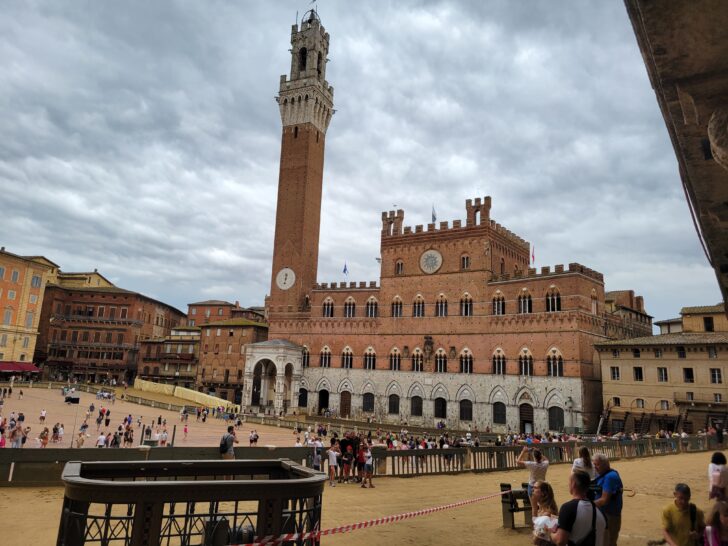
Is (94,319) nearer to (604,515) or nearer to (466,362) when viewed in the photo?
(466,362)

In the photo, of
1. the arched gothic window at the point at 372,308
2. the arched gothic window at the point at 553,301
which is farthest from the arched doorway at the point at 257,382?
the arched gothic window at the point at 553,301

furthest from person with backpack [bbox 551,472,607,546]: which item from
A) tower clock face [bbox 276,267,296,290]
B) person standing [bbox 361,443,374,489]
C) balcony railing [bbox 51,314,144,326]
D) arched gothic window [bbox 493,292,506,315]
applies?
balcony railing [bbox 51,314,144,326]

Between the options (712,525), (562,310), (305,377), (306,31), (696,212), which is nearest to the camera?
(712,525)

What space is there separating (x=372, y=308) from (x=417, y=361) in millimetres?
7246

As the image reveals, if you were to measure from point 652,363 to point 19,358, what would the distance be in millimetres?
62268

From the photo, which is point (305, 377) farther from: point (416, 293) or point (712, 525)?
point (712, 525)

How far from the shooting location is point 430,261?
48.0 metres

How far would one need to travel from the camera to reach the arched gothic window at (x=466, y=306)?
147 ft

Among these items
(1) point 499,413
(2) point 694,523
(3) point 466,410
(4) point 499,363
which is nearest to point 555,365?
(4) point 499,363

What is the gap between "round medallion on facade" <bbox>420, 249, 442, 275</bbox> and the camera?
4741cm

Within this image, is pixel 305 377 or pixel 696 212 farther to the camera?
pixel 305 377

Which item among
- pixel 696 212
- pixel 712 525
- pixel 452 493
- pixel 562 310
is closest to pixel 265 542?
pixel 712 525

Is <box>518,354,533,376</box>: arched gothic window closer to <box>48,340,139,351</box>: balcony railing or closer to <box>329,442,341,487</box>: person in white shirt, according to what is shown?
<box>329,442,341,487</box>: person in white shirt

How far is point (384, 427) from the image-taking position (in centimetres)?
4338
